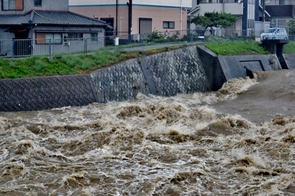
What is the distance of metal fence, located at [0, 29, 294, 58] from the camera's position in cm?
2839

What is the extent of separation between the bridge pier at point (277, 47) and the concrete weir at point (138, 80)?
0.57 metres

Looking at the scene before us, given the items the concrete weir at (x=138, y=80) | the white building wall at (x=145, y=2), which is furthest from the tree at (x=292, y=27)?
the concrete weir at (x=138, y=80)

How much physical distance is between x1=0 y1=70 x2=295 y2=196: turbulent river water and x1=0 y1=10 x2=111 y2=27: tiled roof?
9.90 meters

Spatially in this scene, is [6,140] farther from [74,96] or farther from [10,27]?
[10,27]

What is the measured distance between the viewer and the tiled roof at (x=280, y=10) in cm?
5759

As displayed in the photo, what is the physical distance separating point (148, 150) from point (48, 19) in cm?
1883

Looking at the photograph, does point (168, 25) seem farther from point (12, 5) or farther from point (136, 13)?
point (12, 5)

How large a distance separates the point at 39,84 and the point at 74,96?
180 centimetres

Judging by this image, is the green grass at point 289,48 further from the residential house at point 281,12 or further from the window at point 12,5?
the window at point 12,5

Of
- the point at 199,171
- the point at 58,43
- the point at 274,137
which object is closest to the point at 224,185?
the point at 199,171

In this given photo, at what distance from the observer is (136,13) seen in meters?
43.4

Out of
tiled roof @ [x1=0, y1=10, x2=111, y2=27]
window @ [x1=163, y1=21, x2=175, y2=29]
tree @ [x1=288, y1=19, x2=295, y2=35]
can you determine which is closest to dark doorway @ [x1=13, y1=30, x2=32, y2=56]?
tiled roof @ [x1=0, y1=10, x2=111, y2=27]

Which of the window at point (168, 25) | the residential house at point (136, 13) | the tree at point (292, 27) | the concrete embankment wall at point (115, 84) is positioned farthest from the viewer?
the tree at point (292, 27)

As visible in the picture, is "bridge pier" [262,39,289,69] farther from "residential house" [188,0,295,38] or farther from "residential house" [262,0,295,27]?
"residential house" [262,0,295,27]
